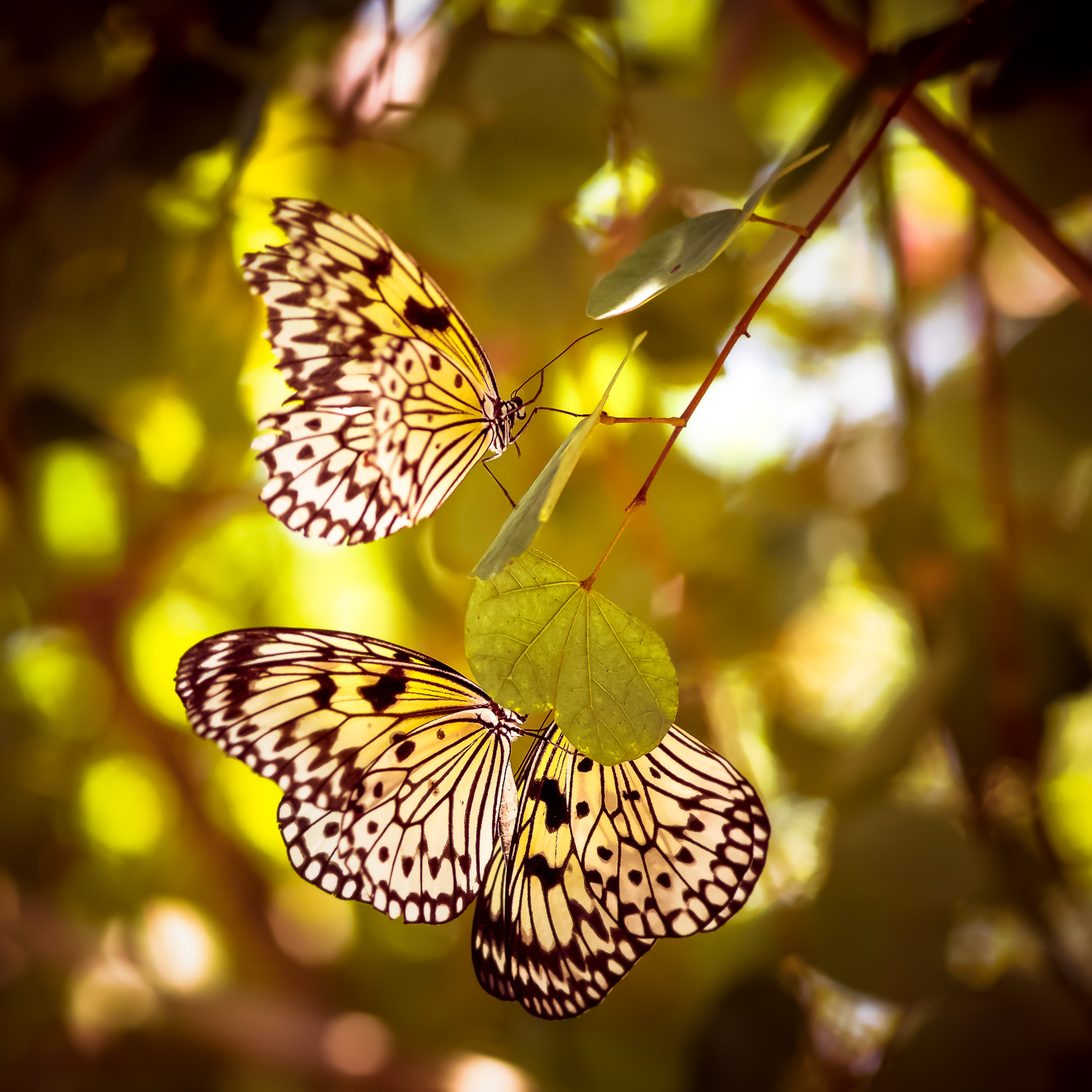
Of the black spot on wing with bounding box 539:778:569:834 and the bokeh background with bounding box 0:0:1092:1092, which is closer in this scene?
the black spot on wing with bounding box 539:778:569:834

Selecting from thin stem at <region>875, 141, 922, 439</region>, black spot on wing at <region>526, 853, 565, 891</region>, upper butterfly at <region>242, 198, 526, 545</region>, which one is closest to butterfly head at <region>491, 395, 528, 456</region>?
upper butterfly at <region>242, 198, 526, 545</region>

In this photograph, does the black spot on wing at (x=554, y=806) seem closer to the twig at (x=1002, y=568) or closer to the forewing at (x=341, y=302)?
the forewing at (x=341, y=302)

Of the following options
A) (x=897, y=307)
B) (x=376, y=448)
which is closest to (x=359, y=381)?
(x=376, y=448)

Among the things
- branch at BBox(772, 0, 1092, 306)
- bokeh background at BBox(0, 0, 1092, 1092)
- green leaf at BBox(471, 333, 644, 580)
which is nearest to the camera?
green leaf at BBox(471, 333, 644, 580)

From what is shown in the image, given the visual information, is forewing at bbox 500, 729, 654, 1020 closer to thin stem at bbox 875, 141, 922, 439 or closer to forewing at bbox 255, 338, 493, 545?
forewing at bbox 255, 338, 493, 545

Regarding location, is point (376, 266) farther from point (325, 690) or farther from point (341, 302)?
point (325, 690)

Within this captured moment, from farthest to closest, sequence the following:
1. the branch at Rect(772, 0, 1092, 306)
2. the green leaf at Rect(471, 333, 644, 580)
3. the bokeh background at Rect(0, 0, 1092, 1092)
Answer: the bokeh background at Rect(0, 0, 1092, 1092) < the branch at Rect(772, 0, 1092, 306) < the green leaf at Rect(471, 333, 644, 580)

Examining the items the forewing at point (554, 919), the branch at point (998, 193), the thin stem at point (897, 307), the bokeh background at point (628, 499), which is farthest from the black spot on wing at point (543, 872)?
the thin stem at point (897, 307)
